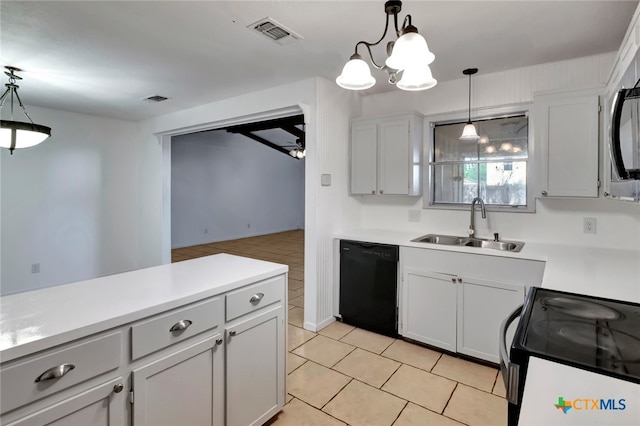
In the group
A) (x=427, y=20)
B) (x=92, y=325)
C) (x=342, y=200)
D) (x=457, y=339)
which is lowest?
(x=457, y=339)

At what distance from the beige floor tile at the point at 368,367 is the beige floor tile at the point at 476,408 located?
0.48 metres

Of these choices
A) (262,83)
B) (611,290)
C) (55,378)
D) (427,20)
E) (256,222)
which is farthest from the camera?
(256,222)

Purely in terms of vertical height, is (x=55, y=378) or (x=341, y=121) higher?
(x=341, y=121)

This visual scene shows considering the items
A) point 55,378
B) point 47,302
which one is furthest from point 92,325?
point 47,302

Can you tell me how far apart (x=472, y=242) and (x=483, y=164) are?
0.77 metres

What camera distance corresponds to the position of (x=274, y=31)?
227 centimetres

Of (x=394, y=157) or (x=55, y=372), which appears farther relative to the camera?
(x=394, y=157)

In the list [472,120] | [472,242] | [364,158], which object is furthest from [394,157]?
[472,242]

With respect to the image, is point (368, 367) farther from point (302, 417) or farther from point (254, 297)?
point (254, 297)

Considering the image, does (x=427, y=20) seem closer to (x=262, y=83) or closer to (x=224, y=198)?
(x=262, y=83)

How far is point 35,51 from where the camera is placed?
2611mm

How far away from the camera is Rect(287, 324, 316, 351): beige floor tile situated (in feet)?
9.59

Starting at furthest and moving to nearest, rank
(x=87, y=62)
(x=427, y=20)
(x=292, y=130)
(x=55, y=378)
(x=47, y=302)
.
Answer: (x=292, y=130) < (x=87, y=62) < (x=427, y=20) < (x=47, y=302) < (x=55, y=378)

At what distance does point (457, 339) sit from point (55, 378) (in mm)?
2547
